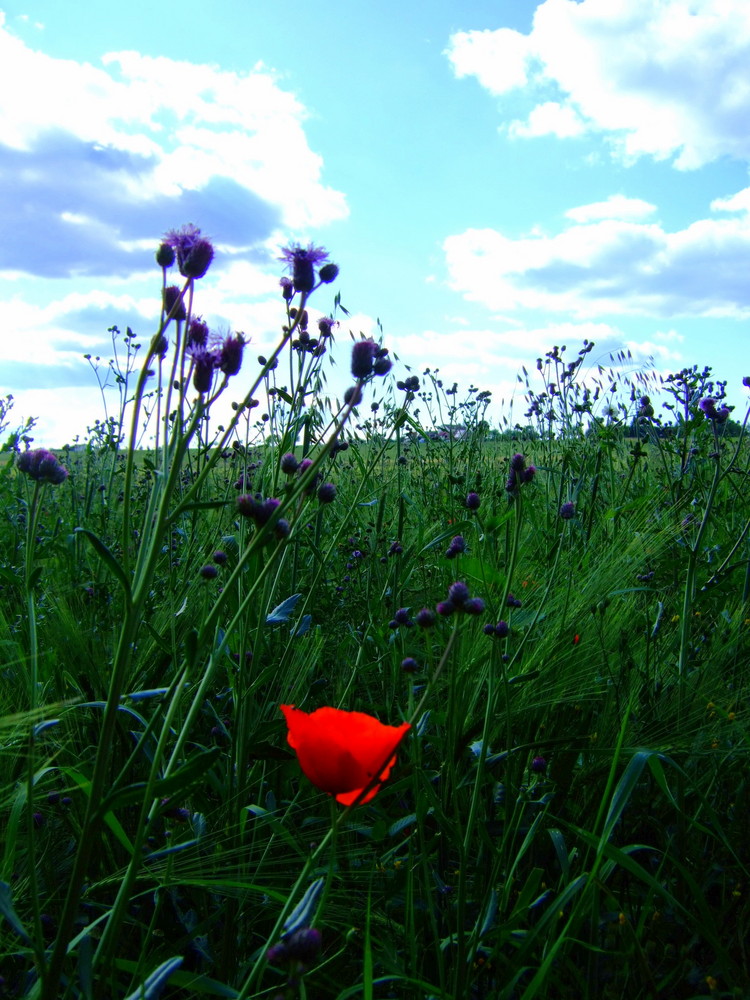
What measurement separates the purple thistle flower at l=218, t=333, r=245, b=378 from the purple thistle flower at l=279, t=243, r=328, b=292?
0.31 m

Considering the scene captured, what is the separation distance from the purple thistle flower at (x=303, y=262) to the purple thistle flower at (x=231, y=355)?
31 centimetres

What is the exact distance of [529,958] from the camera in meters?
1.14

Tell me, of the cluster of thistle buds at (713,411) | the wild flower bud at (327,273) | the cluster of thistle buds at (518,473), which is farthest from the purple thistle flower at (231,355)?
the cluster of thistle buds at (713,411)

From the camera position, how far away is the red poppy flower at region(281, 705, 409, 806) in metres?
0.84

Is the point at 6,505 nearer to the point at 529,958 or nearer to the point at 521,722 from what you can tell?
the point at 521,722

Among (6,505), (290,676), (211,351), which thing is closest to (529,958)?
(290,676)

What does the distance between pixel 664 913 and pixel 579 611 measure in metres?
0.54

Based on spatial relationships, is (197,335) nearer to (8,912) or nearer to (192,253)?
(192,253)

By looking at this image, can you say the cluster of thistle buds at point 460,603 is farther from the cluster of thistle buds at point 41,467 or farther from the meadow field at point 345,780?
the cluster of thistle buds at point 41,467

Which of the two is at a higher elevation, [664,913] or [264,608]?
[264,608]

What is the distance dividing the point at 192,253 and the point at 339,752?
0.69m

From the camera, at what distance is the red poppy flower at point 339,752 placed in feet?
2.77

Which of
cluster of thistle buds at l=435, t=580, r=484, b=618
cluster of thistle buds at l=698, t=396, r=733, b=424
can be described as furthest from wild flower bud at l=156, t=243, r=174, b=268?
cluster of thistle buds at l=698, t=396, r=733, b=424

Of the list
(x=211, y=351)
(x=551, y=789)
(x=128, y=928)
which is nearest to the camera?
(x=211, y=351)
